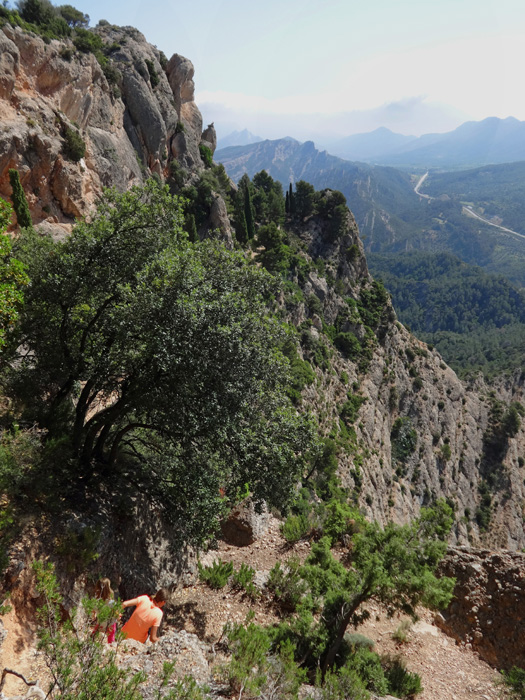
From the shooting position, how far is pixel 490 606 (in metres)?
14.4

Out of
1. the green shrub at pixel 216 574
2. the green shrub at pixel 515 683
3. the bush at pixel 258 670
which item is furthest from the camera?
the green shrub at pixel 216 574

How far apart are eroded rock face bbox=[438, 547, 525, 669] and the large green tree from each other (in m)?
9.38

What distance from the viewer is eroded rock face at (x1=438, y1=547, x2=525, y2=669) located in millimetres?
13703

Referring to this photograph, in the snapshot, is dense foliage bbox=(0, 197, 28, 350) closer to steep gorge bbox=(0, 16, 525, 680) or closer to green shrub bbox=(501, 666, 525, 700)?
steep gorge bbox=(0, 16, 525, 680)

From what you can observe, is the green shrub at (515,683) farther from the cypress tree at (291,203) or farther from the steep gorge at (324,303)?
the cypress tree at (291,203)

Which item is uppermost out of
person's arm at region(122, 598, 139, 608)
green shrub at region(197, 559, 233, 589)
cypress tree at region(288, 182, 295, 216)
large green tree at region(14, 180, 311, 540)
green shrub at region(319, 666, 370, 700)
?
cypress tree at region(288, 182, 295, 216)

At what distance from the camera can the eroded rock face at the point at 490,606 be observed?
45.0 feet

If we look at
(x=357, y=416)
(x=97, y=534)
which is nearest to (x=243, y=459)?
(x=97, y=534)

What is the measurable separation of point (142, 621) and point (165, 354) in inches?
269

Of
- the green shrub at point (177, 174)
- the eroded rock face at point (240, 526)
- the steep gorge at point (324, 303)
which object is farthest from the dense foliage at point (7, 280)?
the green shrub at point (177, 174)

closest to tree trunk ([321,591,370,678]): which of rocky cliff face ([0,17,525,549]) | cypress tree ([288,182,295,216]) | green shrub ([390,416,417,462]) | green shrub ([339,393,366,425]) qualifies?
rocky cliff face ([0,17,525,549])

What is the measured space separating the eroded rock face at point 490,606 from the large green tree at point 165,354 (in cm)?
938

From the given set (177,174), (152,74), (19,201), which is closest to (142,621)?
(19,201)

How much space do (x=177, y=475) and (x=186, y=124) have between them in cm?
6930
